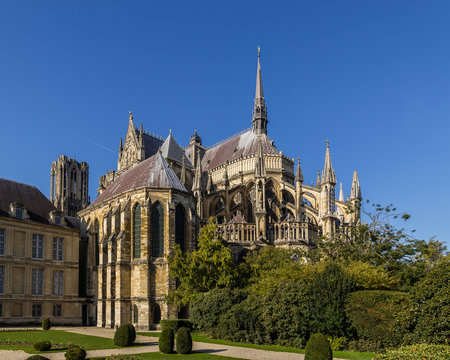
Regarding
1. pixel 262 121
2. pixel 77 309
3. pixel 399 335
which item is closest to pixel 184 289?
pixel 77 309

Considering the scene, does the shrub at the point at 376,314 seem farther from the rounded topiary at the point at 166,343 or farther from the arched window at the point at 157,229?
the arched window at the point at 157,229

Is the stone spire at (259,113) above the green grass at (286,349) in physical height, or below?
above

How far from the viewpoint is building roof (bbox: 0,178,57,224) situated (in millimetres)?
40031

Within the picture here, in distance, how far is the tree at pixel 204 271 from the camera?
111 ft

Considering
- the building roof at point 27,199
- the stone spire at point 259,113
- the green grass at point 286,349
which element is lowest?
the green grass at point 286,349

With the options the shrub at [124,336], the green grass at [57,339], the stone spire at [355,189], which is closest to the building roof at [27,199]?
the green grass at [57,339]

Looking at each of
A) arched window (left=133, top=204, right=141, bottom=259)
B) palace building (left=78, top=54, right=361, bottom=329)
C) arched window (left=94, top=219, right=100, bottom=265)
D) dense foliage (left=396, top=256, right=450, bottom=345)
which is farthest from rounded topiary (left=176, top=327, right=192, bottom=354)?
arched window (left=94, top=219, right=100, bottom=265)

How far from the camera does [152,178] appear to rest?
39750 mm

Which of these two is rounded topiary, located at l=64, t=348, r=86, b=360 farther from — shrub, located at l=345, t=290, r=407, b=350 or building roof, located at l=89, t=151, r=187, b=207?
building roof, located at l=89, t=151, r=187, b=207

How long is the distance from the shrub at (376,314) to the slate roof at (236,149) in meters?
37.4

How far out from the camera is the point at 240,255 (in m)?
46.7

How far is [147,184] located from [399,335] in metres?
23.2

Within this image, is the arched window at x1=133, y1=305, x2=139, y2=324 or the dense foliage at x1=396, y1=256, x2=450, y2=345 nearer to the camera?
the dense foliage at x1=396, y1=256, x2=450, y2=345

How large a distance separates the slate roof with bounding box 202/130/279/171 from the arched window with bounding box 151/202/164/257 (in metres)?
25.0
